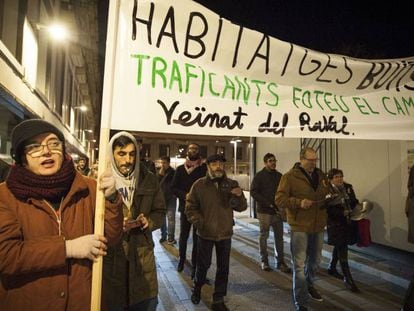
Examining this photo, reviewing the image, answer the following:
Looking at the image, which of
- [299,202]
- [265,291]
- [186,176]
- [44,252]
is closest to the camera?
[44,252]

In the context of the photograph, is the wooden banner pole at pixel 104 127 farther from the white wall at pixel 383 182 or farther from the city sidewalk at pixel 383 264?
the white wall at pixel 383 182

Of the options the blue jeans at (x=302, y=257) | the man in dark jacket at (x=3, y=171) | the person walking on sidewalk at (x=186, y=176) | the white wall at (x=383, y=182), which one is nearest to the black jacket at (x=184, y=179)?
the person walking on sidewalk at (x=186, y=176)

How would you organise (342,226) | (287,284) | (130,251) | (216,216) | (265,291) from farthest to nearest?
1. (287,284)
2. (342,226)
3. (265,291)
4. (216,216)
5. (130,251)

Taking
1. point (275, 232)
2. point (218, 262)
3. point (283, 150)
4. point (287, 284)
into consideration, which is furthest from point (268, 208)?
point (283, 150)

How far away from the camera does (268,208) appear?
6.30 m

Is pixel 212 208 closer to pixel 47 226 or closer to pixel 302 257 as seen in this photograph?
pixel 302 257

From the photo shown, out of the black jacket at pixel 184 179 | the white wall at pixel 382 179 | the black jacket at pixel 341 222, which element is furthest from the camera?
the white wall at pixel 382 179

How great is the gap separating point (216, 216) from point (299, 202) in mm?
1069

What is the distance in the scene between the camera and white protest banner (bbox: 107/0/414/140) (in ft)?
7.03

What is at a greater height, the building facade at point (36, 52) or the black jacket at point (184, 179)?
the building facade at point (36, 52)

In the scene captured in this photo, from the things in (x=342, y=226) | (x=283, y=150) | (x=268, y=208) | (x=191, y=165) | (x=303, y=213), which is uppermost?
(x=283, y=150)

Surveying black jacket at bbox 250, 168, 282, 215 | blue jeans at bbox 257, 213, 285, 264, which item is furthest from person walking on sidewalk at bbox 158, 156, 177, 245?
blue jeans at bbox 257, 213, 285, 264

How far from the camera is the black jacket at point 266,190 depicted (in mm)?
6234

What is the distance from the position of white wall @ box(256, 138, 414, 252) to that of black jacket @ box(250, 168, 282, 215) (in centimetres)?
241
